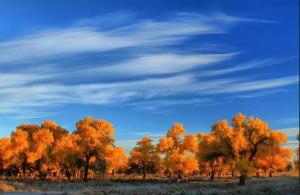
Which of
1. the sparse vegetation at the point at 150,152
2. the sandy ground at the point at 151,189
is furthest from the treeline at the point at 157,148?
the sandy ground at the point at 151,189

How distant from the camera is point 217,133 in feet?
197

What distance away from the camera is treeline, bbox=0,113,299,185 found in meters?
58.5

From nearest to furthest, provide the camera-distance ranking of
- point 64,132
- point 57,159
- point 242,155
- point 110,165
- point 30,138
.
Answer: point 242,155 → point 110,165 → point 57,159 → point 30,138 → point 64,132

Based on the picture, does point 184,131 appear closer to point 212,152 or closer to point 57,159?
point 212,152

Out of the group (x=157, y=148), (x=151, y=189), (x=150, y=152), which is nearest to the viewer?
(x=151, y=189)

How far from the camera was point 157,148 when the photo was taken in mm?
85000

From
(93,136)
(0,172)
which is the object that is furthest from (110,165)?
(0,172)

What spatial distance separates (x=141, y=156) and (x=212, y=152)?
3616cm

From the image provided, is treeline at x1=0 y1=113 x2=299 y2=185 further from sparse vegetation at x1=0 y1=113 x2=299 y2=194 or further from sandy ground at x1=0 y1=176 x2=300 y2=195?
sandy ground at x1=0 y1=176 x2=300 y2=195

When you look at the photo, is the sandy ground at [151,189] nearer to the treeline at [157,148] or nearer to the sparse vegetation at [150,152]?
the sparse vegetation at [150,152]

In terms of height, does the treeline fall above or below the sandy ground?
above

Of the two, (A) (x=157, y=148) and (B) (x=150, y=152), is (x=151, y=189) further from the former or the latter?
(B) (x=150, y=152)

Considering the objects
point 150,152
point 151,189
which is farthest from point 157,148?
point 151,189

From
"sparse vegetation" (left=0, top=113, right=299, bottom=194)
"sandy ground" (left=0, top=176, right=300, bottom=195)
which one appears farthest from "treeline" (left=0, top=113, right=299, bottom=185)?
"sandy ground" (left=0, top=176, right=300, bottom=195)
